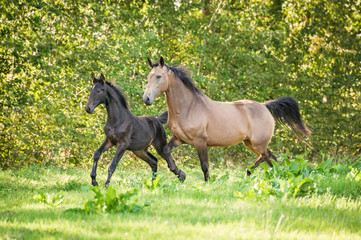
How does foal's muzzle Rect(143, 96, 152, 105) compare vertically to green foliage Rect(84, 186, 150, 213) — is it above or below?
above

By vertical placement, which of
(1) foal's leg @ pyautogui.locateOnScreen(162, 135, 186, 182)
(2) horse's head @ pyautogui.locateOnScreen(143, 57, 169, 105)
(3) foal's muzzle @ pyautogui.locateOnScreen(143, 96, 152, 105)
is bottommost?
(1) foal's leg @ pyautogui.locateOnScreen(162, 135, 186, 182)

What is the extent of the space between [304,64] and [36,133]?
34.6ft

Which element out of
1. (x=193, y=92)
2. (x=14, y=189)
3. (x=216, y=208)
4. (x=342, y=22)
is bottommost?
(x=14, y=189)

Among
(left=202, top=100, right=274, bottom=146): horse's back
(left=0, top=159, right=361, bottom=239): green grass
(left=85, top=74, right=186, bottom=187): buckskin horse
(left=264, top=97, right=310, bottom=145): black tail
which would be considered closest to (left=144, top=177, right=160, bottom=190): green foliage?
(left=0, top=159, right=361, bottom=239): green grass

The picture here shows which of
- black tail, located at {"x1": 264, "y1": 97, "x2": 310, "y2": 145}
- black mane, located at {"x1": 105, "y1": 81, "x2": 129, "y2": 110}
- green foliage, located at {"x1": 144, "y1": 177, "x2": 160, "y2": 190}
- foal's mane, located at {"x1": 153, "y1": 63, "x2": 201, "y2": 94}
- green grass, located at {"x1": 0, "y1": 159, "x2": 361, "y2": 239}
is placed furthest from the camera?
black tail, located at {"x1": 264, "y1": 97, "x2": 310, "y2": 145}

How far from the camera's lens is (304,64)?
56.9ft

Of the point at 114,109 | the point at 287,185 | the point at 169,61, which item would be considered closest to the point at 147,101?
the point at 114,109

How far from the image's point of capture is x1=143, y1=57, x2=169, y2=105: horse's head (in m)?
7.51

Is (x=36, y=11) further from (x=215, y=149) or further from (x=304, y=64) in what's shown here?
(x=304, y=64)

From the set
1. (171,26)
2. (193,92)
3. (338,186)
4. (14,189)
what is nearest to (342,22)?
(171,26)

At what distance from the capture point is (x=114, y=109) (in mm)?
8031

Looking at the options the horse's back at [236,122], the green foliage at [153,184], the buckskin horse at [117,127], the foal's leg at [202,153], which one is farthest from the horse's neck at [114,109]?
the green foliage at [153,184]

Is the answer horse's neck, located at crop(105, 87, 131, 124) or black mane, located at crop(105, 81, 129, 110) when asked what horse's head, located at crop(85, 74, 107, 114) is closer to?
horse's neck, located at crop(105, 87, 131, 124)

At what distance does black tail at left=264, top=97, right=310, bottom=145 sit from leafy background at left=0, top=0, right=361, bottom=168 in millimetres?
3732
